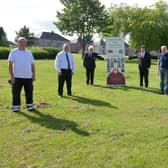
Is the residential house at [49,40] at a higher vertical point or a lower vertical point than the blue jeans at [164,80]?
higher

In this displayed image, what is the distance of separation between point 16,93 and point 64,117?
1492mm

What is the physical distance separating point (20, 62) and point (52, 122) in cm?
202

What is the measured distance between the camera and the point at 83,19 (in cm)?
7194

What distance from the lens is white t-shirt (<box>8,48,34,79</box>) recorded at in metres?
11.5

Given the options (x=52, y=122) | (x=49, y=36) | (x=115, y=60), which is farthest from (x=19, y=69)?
(x=49, y=36)

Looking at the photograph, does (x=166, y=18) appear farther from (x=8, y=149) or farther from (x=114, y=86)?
(x=8, y=149)

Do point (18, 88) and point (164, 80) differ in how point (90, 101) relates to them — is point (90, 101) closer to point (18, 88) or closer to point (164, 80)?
point (18, 88)

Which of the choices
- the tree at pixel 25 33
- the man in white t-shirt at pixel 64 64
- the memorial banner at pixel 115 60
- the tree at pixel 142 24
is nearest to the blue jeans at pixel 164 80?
the memorial banner at pixel 115 60

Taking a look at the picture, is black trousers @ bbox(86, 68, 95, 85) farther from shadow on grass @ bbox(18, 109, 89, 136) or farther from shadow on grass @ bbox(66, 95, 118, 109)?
shadow on grass @ bbox(18, 109, 89, 136)

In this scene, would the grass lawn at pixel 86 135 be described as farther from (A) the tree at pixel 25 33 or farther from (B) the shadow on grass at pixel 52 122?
(A) the tree at pixel 25 33

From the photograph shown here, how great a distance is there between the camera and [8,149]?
26.6 ft

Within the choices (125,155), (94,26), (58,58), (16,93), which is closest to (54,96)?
(58,58)

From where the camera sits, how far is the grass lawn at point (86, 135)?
7.33 m

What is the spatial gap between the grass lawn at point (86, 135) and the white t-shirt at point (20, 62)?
105 cm
